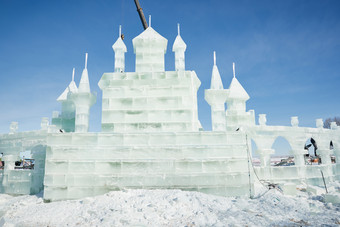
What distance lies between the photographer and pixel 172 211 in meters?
8.17

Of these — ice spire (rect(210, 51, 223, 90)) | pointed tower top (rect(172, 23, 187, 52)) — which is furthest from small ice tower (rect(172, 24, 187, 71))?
ice spire (rect(210, 51, 223, 90))

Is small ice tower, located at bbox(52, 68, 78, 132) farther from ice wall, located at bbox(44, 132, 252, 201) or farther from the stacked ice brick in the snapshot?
ice wall, located at bbox(44, 132, 252, 201)

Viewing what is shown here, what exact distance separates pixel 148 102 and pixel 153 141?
2565mm

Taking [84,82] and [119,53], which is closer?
[84,82]

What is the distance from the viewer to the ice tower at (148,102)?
39.8 feet

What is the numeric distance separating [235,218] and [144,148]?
5.04 m

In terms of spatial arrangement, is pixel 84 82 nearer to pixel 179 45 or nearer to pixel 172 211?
pixel 179 45

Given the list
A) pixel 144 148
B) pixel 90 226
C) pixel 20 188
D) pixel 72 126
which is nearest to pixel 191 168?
pixel 144 148

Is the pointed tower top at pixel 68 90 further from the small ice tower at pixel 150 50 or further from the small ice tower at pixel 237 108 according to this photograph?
the small ice tower at pixel 237 108

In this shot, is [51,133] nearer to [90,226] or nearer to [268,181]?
[90,226]

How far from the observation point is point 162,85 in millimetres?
12602

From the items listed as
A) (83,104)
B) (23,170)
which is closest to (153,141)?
(83,104)

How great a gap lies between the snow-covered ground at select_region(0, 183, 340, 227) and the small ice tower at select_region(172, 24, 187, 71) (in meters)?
7.54

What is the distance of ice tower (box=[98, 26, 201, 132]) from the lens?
12.1 m
